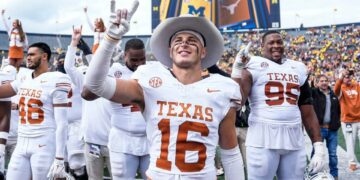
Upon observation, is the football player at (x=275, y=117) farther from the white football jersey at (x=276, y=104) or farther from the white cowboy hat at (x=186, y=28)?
the white cowboy hat at (x=186, y=28)

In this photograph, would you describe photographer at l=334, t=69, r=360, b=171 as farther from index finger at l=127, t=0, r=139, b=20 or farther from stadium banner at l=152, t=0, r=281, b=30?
stadium banner at l=152, t=0, r=281, b=30

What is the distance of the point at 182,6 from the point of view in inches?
1141

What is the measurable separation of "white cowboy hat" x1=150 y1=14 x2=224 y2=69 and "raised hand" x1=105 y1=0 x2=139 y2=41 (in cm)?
46

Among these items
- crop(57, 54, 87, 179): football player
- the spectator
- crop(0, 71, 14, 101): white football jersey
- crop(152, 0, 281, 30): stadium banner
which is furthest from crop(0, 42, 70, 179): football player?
crop(152, 0, 281, 30): stadium banner

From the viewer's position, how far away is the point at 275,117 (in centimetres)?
433

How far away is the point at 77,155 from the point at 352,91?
518 centimetres

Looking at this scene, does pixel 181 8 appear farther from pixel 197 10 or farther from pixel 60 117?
pixel 60 117

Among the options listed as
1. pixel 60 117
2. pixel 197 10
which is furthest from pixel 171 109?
pixel 197 10

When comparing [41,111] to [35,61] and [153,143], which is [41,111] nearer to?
[35,61]

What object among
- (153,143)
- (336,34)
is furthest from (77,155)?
(336,34)

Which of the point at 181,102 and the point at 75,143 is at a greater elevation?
the point at 181,102

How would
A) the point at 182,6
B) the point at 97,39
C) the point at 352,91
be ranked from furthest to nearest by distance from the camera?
the point at 182,6 < the point at 352,91 < the point at 97,39

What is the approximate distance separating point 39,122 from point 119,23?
8.57ft

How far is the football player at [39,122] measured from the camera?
4328 mm
